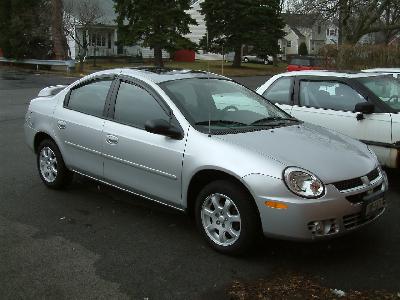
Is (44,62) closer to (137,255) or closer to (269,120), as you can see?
(269,120)

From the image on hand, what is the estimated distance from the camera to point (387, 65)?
19750 millimetres

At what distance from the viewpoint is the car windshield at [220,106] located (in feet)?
16.1

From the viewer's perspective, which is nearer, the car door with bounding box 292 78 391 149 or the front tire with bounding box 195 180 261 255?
the front tire with bounding box 195 180 261 255

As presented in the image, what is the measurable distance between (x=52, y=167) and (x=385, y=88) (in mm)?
4518

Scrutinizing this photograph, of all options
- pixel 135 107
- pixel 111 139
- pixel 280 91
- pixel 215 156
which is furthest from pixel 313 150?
pixel 280 91

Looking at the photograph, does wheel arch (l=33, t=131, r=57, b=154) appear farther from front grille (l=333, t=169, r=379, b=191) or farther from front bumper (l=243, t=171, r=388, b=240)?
front grille (l=333, t=169, r=379, b=191)

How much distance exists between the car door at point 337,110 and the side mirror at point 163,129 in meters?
2.99

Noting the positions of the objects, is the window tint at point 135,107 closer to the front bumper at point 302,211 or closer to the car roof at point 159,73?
the car roof at point 159,73

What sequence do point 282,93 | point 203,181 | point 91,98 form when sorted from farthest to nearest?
point 282,93 → point 91,98 → point 203,181

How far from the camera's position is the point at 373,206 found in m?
4.38

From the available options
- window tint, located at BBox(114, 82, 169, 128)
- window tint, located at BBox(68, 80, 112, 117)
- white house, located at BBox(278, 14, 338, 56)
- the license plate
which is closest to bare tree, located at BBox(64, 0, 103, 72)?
window tint, located at BBox(68, 80, 112, 117)

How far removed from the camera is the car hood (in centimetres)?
422

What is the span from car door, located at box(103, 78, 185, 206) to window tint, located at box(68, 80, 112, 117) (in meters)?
0.22

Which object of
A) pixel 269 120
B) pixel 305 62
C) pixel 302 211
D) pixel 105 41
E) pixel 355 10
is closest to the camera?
pixel 302 211
